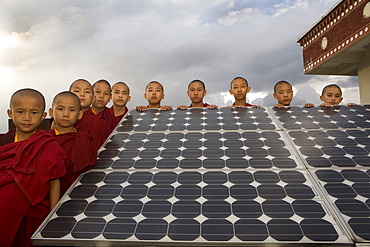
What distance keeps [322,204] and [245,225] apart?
0.88 m

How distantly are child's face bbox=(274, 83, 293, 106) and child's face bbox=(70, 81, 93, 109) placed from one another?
16.9 feet

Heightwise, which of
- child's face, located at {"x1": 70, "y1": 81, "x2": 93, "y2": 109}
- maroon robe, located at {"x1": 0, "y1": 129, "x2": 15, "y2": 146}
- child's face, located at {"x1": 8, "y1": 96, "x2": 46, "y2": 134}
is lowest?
maroon robe, located at {"x1": 0, "y1": 129, "x2": 15, "y2": 146}

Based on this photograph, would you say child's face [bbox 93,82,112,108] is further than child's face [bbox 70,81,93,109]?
Yes

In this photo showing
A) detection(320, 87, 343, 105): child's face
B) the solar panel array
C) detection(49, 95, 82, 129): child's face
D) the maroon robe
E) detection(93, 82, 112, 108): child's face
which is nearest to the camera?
the solar panel array

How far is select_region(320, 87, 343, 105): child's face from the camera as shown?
7.97 metres

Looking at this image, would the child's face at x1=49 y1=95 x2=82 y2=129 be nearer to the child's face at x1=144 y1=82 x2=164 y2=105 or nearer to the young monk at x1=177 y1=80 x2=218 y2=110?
the child's face at x1=144 y1=82 x2=164 y2=105

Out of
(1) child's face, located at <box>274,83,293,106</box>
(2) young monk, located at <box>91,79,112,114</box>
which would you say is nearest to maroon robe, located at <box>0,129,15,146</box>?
(2) young monk, located at <box>91,79,112,114</box>

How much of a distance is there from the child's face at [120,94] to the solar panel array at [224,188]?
300 centimetres

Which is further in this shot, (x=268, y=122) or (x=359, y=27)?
(x=359, y=27)

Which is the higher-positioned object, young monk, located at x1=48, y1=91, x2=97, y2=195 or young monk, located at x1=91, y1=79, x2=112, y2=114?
young monk, located at x1=91, y1=79, x2=112, y2=114

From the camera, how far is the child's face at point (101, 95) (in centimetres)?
697

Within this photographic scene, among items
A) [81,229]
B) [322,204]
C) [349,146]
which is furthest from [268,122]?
[81,229]

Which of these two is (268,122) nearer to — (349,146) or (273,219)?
(349,146)

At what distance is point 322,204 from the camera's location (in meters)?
2.82
